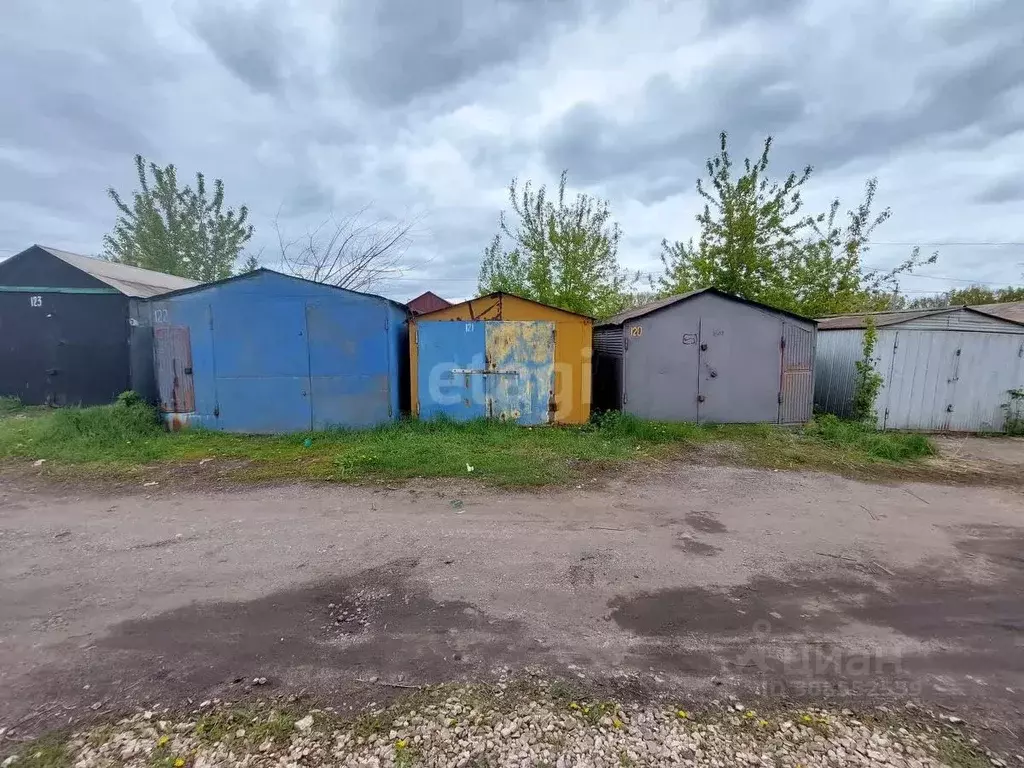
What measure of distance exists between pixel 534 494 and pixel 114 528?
401 centimetres

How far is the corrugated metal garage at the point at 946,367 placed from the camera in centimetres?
859

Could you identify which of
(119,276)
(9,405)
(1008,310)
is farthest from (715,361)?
(9,405)

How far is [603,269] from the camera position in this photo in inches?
598

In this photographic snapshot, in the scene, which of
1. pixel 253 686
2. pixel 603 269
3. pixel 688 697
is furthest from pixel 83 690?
pixel 603 269

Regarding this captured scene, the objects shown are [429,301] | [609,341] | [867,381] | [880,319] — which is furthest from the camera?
[429,301]

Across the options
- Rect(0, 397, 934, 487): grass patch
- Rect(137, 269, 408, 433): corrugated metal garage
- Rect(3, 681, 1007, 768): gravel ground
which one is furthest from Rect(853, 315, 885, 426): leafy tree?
Rect(137, 269, 408, 433): corrugated metal garage

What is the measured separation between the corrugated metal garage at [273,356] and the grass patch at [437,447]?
0.39 m

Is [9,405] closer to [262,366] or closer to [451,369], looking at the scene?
[262,366]

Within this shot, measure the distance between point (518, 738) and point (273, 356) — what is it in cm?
754

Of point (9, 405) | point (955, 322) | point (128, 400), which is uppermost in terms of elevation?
point (955, 322)

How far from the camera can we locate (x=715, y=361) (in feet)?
28.4

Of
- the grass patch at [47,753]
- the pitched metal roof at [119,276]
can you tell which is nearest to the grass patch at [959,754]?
the grass patch at [47,753]

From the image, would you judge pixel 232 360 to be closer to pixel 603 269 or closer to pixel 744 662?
pixel 744 662

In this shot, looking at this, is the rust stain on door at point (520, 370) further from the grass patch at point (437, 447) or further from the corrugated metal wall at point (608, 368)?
the corrugated metal wall at point (608, 368)
